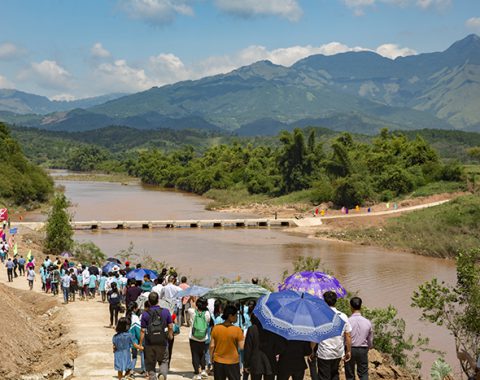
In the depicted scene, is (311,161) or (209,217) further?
(311,161)

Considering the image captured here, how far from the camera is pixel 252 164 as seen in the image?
88.0m

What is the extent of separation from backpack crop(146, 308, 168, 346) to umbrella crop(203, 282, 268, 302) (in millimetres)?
1925

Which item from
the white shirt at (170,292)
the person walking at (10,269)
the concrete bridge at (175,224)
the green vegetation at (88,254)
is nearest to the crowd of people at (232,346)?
the white shirt at (170,292)

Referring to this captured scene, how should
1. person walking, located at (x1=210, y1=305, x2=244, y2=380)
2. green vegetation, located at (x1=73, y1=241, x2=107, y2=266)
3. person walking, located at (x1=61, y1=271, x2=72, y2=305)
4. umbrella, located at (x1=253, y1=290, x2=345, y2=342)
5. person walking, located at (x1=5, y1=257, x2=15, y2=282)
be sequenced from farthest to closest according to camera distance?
green vegetation, located at (x1=73, y1=241, x2=107, y2=266)
person walking, located at (x1=5, y1=257, x2=15, y2=282)
person walking, located at (x1=61, y1=271, x2=72, y2=305)
person walking, located at (x1=210, y1=305, x2=244, y2=380)
umbrella, located at (x1=253, y1=290, x2=345, y2=342)

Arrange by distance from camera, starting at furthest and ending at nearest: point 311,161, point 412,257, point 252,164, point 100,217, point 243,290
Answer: point 252,164, point 311,161, point 100,217, point 412,257, point 243,290

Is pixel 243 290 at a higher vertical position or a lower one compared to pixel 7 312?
higher

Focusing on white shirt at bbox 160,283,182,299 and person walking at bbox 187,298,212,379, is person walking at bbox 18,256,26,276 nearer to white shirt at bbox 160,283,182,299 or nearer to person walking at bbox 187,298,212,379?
white shirt at bbox 160,283,182,299

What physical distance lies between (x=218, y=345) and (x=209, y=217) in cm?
5175

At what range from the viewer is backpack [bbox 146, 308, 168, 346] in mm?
9062

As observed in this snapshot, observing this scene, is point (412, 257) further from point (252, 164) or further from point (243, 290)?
point (252, 164)

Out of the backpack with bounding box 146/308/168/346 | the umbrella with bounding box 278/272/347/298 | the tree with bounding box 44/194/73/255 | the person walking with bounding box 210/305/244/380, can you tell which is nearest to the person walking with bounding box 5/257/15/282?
the tree with bounding box 44/194/73/255

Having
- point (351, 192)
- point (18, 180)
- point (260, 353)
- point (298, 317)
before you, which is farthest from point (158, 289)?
point (18, 180)

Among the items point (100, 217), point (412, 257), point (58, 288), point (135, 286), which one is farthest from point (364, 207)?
point (135, 286)

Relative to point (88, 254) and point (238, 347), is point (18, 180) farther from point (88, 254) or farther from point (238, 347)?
point (238, 347)
